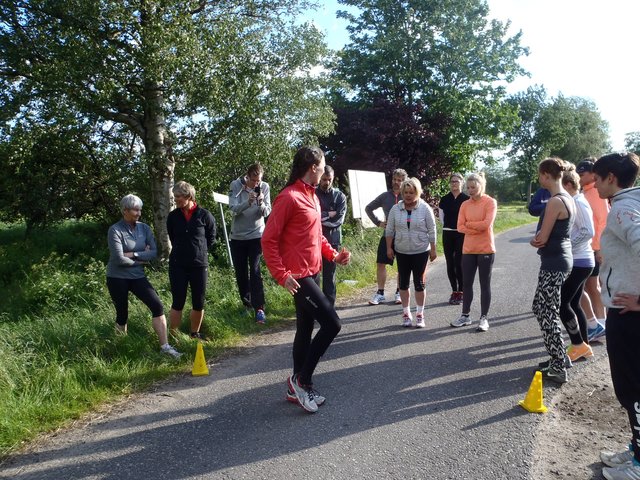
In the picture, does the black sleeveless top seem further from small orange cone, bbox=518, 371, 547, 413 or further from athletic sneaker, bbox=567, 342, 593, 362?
small orange cone, bbox=518, 371, 547, 413

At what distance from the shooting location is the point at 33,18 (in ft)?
29.7

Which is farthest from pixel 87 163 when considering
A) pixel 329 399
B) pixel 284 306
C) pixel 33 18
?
pixel 329 399

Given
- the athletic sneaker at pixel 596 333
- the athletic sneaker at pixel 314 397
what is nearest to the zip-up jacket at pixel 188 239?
the athletic sneaker at pixel 314 397

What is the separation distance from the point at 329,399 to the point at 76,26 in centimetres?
819

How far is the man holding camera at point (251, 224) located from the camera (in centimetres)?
659

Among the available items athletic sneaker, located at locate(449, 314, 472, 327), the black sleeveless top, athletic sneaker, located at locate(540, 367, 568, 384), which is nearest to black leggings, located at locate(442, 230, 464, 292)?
athletic sneaker, located at locate(449, 314, 472, 327)

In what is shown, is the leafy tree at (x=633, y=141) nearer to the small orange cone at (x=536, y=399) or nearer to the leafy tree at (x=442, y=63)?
the leafy tree at (x=442, y=63)

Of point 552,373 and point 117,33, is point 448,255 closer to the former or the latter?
point 552,373

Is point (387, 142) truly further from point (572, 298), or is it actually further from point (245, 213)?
point (572, 298)

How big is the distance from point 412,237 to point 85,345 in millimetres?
4001

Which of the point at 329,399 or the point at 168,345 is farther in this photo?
the point at 168,345

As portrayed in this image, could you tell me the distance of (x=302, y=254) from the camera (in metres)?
4.02

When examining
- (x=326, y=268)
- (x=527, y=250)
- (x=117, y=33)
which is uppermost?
(x=117, y=33)

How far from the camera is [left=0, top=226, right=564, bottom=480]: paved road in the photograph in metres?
3.20
